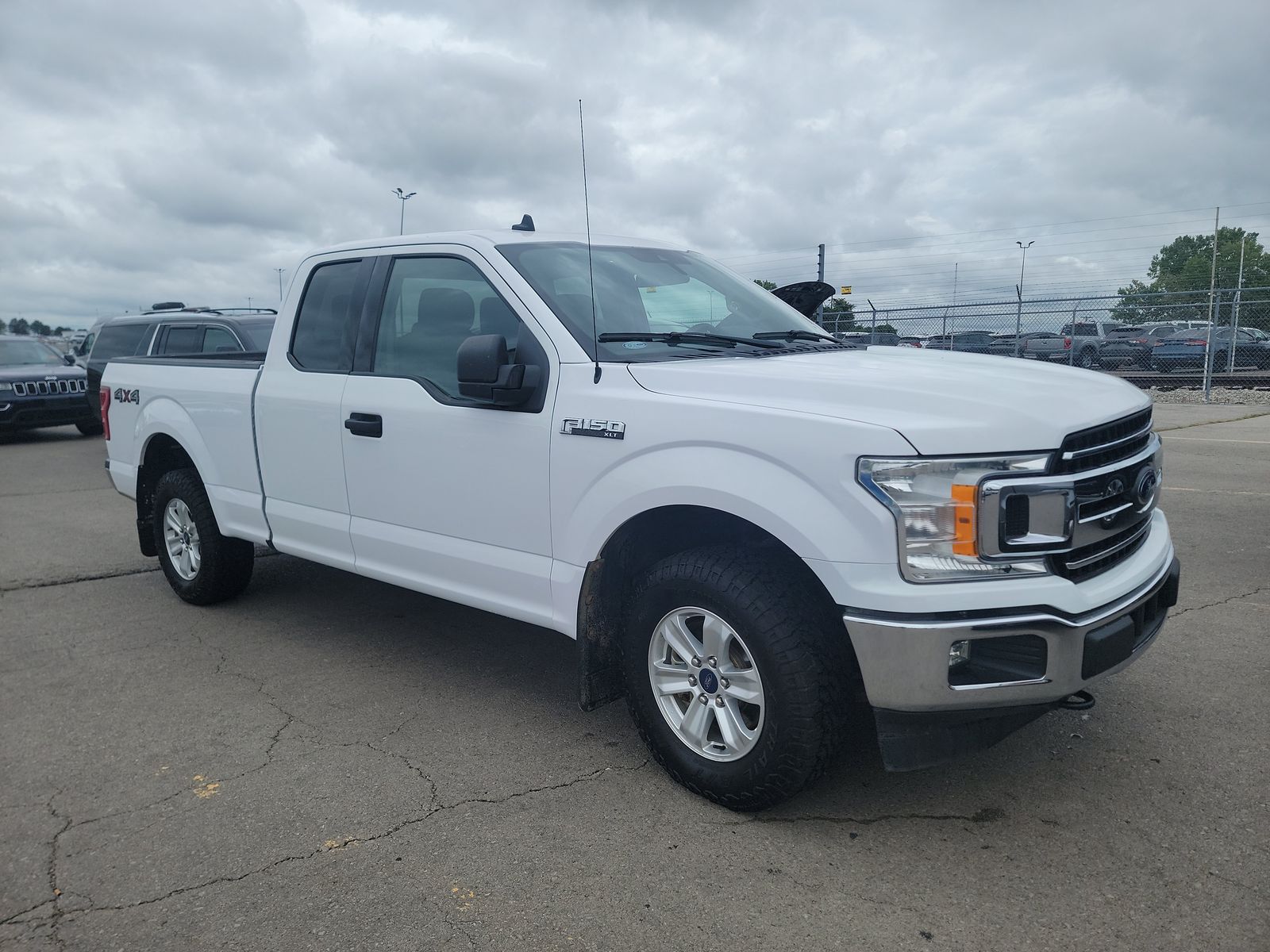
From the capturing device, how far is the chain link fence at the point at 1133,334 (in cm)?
1862

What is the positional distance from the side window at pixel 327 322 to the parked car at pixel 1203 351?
19.5 m

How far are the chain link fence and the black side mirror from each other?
49.9 ft

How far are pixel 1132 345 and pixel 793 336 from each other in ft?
63.9

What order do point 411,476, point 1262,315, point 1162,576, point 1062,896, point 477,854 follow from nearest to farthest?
point 1062,896 → point 477,854 → point 1162,576 → point 411,476 → point 1262,315

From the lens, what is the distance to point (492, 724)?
3951mm

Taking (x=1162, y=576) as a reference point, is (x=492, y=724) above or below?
below

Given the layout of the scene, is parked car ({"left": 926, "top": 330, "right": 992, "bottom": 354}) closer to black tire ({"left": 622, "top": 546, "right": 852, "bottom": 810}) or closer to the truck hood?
the truck hood

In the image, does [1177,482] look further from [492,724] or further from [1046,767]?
[492,724]

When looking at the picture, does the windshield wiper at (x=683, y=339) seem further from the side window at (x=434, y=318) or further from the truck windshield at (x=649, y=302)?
the side window at (x=434, y=318)

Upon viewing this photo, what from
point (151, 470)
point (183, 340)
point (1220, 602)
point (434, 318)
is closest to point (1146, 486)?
point (1220, 602)

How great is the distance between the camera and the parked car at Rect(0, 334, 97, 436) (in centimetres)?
1459

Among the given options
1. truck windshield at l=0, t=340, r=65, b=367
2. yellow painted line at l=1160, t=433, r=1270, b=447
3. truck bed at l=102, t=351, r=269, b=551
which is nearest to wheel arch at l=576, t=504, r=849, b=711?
truck bed at l=102, t=351, r=269, b=551

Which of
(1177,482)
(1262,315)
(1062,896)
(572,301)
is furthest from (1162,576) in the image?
(1262,315)

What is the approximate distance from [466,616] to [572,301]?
2282 mm
